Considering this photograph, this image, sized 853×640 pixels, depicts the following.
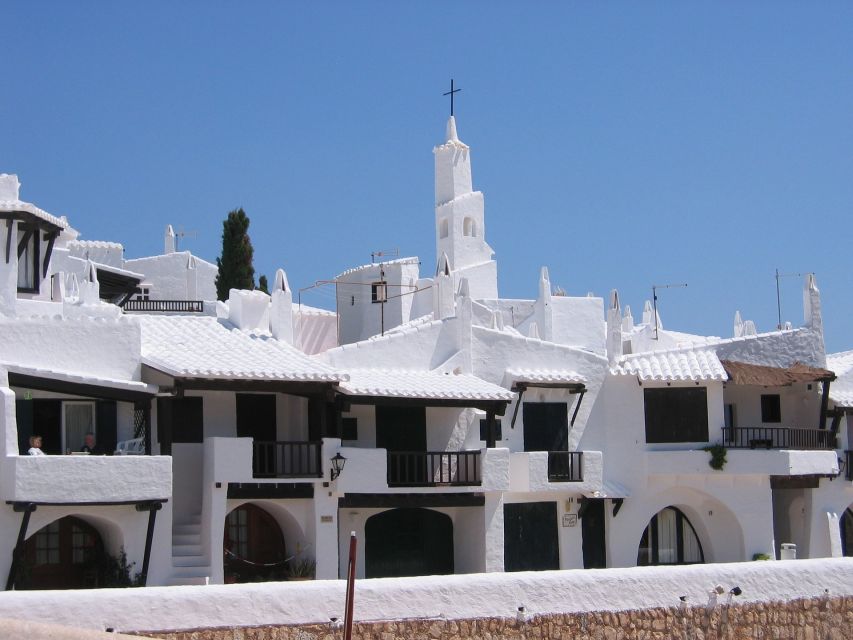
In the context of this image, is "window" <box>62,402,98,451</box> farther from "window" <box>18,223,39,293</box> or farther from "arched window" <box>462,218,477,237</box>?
"arched window" <box>462,218,477,237</box>

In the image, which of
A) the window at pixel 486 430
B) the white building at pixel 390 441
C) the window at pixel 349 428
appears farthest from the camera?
the window at pixel 486 430

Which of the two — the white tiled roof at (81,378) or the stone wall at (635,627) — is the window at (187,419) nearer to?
the white tiled roof at (81,378)

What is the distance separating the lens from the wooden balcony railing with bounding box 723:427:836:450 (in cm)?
3688

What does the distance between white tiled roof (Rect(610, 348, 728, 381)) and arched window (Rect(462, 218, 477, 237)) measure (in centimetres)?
1954

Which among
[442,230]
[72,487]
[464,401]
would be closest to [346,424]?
[464,401]

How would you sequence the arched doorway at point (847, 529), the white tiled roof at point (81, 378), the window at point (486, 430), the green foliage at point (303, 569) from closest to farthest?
the white tiled roof at point (81, 378) < the green foliage at point (303, 569) < the window at point (486, 430) < the arched doorway at point (847, 529)

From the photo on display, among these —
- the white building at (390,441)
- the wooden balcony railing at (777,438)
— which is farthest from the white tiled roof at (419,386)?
the wooden balcony railing at (777,438)

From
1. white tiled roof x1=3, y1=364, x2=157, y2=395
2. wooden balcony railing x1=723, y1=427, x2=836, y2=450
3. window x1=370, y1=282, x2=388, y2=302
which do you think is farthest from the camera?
window x1=370, y1=282, x2=388, y2=302

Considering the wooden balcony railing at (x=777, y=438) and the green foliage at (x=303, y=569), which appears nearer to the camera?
the green foliage at (x=303, y=569)

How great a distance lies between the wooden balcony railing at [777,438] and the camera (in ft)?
121

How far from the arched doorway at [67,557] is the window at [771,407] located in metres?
19.6

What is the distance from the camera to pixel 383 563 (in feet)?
106

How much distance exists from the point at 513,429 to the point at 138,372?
9.89m

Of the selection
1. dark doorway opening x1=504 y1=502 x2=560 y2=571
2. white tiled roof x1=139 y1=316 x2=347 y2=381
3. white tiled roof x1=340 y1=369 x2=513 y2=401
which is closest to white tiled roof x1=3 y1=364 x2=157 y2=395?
white tiled roof x1=139 y1=316 x2=347 y2=381
